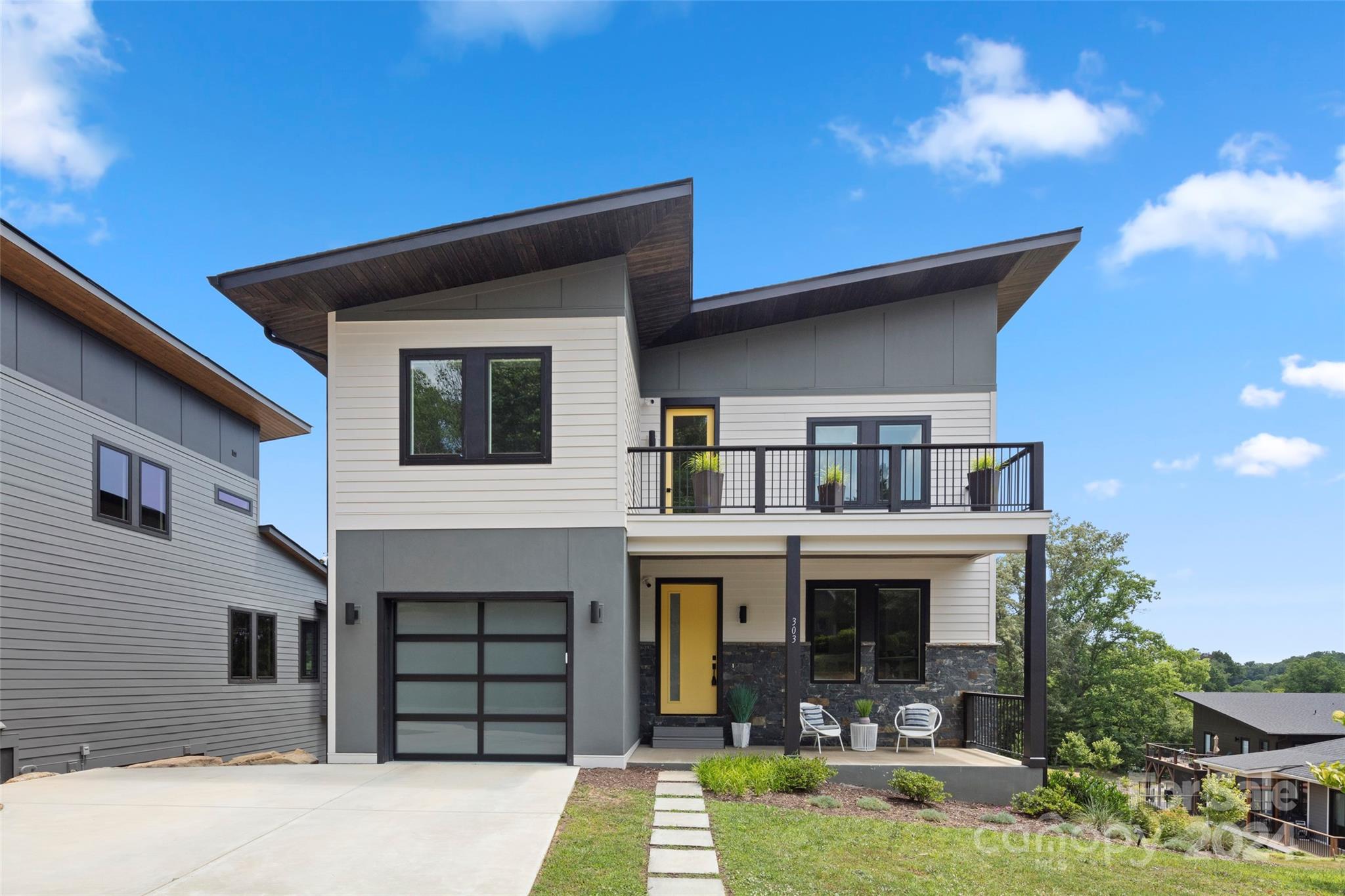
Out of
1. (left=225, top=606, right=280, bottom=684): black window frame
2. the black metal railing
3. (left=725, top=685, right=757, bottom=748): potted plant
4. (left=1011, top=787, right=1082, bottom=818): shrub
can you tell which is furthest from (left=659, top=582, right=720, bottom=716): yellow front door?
(left=225, top=606, right=280, bottom=684): black window frame

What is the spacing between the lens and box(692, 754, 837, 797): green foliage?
8500mm

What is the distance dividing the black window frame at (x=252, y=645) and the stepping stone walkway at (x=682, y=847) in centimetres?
899

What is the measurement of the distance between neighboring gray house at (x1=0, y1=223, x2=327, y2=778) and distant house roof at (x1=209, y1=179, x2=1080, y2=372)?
2.48 m

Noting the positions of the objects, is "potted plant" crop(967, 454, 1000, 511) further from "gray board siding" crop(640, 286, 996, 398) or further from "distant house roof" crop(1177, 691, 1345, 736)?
"distant house roof" crop(1177, 691, 1345, 736)

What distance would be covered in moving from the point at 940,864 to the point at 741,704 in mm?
5134

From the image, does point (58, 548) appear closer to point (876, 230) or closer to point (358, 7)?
point (358, 7)

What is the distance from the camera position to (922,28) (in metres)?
17.5

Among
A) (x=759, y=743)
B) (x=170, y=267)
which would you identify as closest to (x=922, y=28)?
(x=759, y=743)

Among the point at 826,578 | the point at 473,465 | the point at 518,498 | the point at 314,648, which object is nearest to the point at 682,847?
the point at 518,498

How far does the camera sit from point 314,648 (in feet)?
59.2

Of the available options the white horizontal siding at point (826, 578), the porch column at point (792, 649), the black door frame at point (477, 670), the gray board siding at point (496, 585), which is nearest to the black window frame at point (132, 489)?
the gray board siding at point (496, 585)

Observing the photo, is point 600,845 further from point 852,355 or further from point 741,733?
point 852,355

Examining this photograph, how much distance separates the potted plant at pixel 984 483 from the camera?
34.5 ft

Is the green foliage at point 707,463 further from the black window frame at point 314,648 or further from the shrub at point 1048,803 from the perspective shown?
the black window frame at point 314,648
